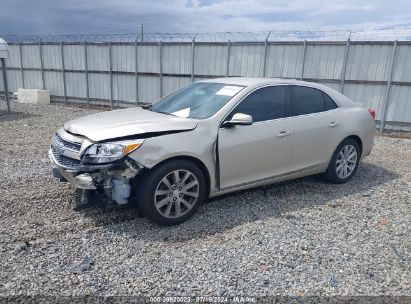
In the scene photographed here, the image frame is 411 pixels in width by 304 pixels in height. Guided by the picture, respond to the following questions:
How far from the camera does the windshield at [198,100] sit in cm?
423

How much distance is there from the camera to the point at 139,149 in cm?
350

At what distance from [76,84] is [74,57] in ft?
4.05

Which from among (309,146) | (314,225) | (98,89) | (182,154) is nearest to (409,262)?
(314,225)

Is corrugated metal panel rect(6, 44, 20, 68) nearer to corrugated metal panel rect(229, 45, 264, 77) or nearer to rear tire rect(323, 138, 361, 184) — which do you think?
corrugated metal panel rect(229, 45, 264, 77)

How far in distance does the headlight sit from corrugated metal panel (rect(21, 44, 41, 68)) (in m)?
15.8

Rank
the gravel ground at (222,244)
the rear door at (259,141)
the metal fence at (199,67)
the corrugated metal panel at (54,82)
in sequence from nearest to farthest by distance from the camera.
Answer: the gravel ground at (222,244)
the rear door at (259,141)
the metal fence at (199,67)
the corrugated metal panel at (54,82)

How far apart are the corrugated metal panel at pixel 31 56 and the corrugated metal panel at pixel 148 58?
6208mm

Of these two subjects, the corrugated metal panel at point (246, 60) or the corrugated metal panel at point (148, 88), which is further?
the corrugated metal panel at point (148, 88)

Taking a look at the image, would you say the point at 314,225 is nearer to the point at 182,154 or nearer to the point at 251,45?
the point at 182,154

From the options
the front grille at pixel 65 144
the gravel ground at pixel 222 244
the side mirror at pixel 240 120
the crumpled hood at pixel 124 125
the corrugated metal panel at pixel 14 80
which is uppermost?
the side mirror at pixel 240 120

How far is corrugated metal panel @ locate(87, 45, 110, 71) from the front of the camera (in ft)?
49.2

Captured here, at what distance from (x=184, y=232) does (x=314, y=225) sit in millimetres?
1539

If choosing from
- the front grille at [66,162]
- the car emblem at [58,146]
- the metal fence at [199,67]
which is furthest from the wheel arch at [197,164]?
the metal fence at [199,67]

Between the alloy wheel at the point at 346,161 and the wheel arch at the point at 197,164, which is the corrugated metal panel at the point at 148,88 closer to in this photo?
the alloy wheel at the point at 346,161
